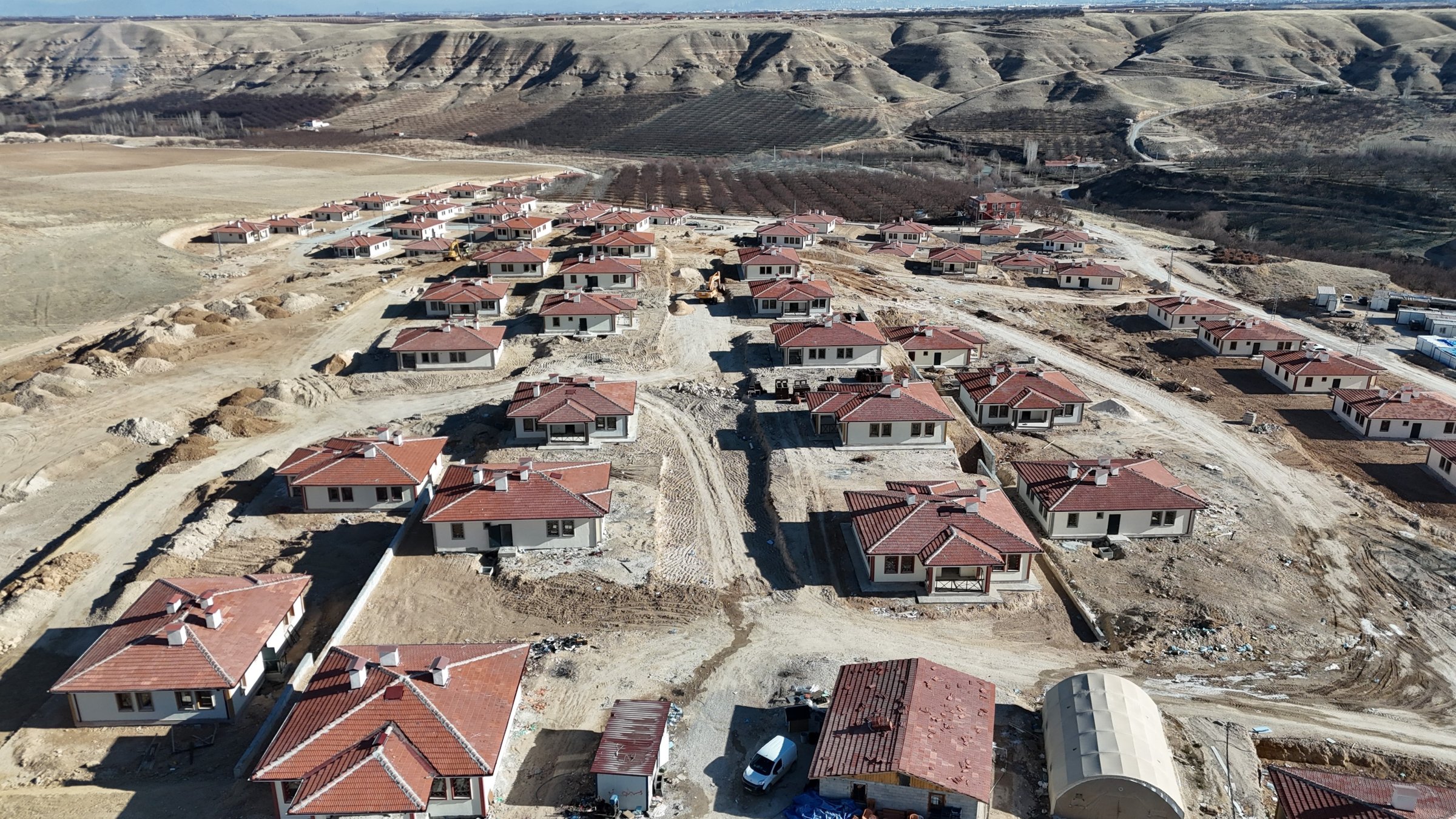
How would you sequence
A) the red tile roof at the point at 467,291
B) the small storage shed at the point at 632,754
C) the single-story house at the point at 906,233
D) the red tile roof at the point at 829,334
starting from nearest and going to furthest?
the small storage shed at the point at 632,754, the red tile roof at the point at 829,334, the red tile roof at the point at 467,291, the single-story house at the point at 906,233

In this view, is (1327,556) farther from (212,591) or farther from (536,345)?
(536,345)

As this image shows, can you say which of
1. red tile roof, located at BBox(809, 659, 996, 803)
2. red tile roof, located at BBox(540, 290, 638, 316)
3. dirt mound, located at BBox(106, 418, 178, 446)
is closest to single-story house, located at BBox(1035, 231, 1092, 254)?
red tile roof, located at BBox(540, 290, 638, 316)

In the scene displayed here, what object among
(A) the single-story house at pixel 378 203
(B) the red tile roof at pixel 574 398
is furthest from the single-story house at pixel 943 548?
(A) the single-story house at pixel 378 203

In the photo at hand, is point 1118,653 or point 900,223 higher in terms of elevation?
point 900,223

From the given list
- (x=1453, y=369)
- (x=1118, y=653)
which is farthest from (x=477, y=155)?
(x=1118, y=653)

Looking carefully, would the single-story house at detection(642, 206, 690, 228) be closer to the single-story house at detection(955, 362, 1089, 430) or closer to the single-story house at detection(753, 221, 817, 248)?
the single-story house at detection(753, 221, 817, 248)

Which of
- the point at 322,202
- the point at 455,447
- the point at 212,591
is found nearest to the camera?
the point at 212,591

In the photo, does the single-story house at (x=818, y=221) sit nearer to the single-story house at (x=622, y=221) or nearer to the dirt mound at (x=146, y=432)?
the single-story house at (x=622, y=221)
